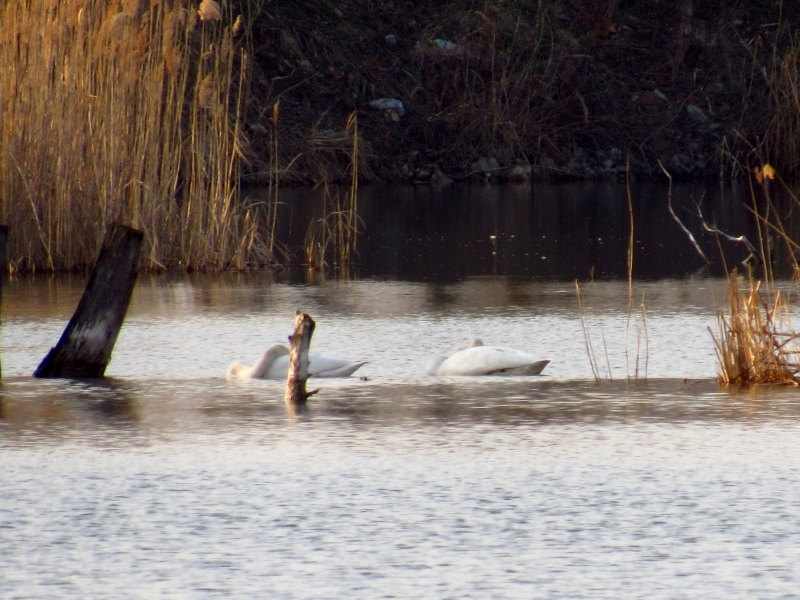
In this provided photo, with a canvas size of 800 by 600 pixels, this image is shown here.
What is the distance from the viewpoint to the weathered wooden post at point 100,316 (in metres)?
5.41

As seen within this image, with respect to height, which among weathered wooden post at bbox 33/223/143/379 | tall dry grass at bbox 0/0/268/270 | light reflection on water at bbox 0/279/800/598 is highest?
tall dry grass at bbox 0/0/268/270

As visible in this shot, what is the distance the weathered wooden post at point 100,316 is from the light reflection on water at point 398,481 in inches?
4.1

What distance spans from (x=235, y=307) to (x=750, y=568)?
4755 millimetres

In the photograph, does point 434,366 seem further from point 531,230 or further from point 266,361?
point 531,230

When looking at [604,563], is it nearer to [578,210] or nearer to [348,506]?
[348,506]

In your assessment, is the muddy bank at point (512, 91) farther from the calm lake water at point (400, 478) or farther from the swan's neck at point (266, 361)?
the calm lake water at point (400, 478)

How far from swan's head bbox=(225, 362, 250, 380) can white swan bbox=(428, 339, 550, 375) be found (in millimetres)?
625

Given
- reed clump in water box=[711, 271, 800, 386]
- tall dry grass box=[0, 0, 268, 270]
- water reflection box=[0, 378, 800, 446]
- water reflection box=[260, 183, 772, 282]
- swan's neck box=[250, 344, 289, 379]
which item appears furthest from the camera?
water reflection box=[260, 183, 772, 282]

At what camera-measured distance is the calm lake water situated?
294 centimetres

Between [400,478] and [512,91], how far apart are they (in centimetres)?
1702

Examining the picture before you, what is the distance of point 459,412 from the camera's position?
459cm

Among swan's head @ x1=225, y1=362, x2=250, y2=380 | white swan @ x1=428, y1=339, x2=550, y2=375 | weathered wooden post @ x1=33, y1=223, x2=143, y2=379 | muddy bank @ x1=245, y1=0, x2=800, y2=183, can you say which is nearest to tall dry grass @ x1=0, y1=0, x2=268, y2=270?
weathered wooden post @ x1=33, y1=223, x2=143, y2=379

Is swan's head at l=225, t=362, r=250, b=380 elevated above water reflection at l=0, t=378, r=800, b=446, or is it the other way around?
swan's head at l=225, t=362, r=250, b=380

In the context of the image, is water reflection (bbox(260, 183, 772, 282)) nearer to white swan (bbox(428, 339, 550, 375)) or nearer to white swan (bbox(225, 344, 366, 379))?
white swan (bbox(428, 339, 550, 375))
